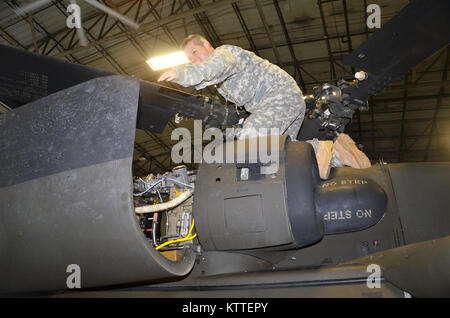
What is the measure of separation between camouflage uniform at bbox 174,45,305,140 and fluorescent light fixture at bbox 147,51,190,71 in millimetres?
7464

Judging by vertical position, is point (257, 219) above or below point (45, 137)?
below

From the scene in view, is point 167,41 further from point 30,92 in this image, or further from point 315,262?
point 315,262

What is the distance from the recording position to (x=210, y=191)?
269 cm

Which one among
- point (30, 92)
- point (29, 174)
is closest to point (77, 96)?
point (29, 174)

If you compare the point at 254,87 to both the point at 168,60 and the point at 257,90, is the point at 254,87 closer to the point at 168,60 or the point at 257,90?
the point at 257,90

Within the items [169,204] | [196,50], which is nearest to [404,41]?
[196,50]

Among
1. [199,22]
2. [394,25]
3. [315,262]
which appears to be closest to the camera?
[394,25]

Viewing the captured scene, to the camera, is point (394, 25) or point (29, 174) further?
point (394, 25)

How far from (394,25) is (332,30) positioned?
9.80 metres

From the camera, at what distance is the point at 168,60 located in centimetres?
1088

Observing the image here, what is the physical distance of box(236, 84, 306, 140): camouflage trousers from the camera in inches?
121

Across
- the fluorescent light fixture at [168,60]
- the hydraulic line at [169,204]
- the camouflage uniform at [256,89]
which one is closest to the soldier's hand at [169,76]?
the camouflage uniform at [256,89]

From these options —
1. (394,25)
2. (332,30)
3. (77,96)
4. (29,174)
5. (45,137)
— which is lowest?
(29,174)

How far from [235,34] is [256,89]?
8893 millimetres
